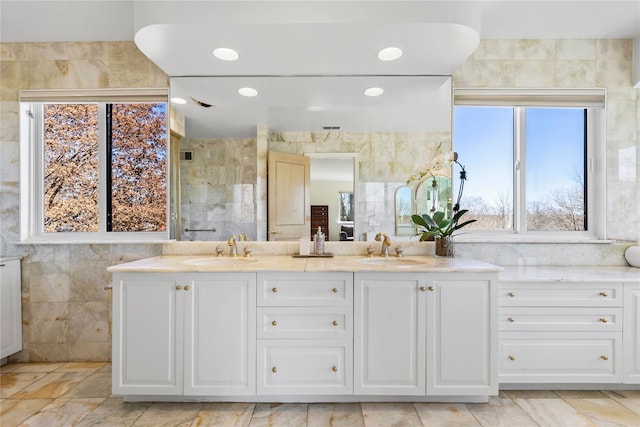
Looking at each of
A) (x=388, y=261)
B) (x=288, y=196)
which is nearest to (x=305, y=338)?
(x=388, y=261)

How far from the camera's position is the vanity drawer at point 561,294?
6.68ft

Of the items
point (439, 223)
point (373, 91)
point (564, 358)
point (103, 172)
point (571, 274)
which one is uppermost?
point (373, 91)

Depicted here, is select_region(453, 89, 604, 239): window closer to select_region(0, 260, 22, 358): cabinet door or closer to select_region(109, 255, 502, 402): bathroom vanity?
select_region(109, 255, 502, 402): bathroom vanity

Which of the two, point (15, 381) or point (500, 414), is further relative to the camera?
point (15, 381)

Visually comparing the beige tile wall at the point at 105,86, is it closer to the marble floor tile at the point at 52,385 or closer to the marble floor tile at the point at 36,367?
the marble floor tile at the point at 36,367

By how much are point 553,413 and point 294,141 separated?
227 cm

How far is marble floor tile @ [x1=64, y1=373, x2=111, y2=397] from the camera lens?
6.84ft

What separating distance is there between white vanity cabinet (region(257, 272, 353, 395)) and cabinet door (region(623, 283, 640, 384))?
5.52 ft

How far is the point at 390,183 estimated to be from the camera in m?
2.43

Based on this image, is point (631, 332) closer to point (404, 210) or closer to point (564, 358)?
point (564, 358)

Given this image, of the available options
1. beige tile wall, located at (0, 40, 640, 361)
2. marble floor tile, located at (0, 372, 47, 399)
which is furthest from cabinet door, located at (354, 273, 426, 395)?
marble floor tile, located at (0, 372, 47, 399)

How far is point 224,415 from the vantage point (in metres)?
1.85

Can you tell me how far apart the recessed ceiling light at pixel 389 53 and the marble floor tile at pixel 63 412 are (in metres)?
2.71

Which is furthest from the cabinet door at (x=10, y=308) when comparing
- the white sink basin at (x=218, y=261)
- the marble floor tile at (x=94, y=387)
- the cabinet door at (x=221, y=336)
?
the cabinet door at (x=221, y=336)
